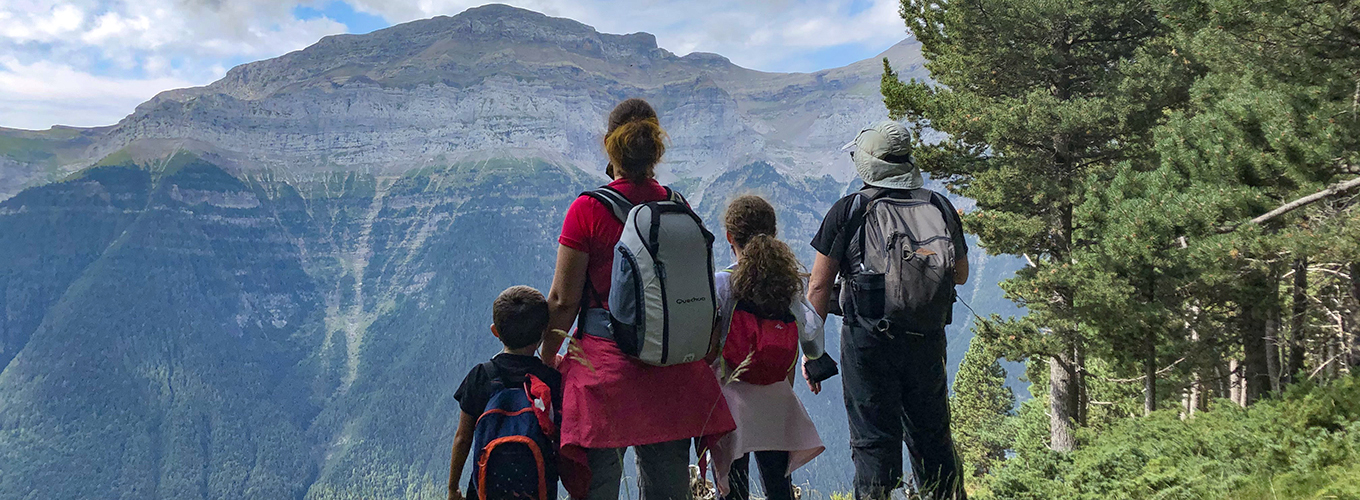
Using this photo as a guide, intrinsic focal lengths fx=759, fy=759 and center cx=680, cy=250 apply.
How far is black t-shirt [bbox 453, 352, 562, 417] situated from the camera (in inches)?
120

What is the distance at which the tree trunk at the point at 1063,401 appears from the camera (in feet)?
38.0

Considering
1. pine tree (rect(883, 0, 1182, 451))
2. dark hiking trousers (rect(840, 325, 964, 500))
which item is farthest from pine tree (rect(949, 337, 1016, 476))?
dark hiking trousers (rect(840, 325, 964, 500))

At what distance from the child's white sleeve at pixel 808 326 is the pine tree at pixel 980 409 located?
26245mm

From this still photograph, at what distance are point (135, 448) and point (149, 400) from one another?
22275 millimetres

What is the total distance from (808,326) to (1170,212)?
4215 millimetres

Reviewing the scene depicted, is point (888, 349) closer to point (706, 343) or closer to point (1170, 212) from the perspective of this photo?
point (706, 343)

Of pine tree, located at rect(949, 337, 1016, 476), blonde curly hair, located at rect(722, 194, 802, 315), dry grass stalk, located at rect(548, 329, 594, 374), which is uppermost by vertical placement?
blonde curly hair, located at rect(722, 194, 802, 315)

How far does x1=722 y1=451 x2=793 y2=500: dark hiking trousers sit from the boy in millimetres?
832

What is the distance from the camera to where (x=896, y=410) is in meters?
3.34

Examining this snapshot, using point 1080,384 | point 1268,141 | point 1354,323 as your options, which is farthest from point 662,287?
point 1080,384

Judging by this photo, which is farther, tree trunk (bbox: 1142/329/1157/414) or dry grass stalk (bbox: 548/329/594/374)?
tree trunk (bbox: 1142/329/1157/414)

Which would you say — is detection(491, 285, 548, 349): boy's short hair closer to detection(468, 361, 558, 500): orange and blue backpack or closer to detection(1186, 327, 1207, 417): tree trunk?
detection(468, 361, 558, 500): orange and blue backpack

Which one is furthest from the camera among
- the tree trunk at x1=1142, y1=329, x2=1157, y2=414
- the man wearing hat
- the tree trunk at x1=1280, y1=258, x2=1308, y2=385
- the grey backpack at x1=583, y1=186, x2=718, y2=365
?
the tree trunk at x1=1142, y1=329, x2=1157, y2=414

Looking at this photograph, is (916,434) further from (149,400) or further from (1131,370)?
(149,400)
